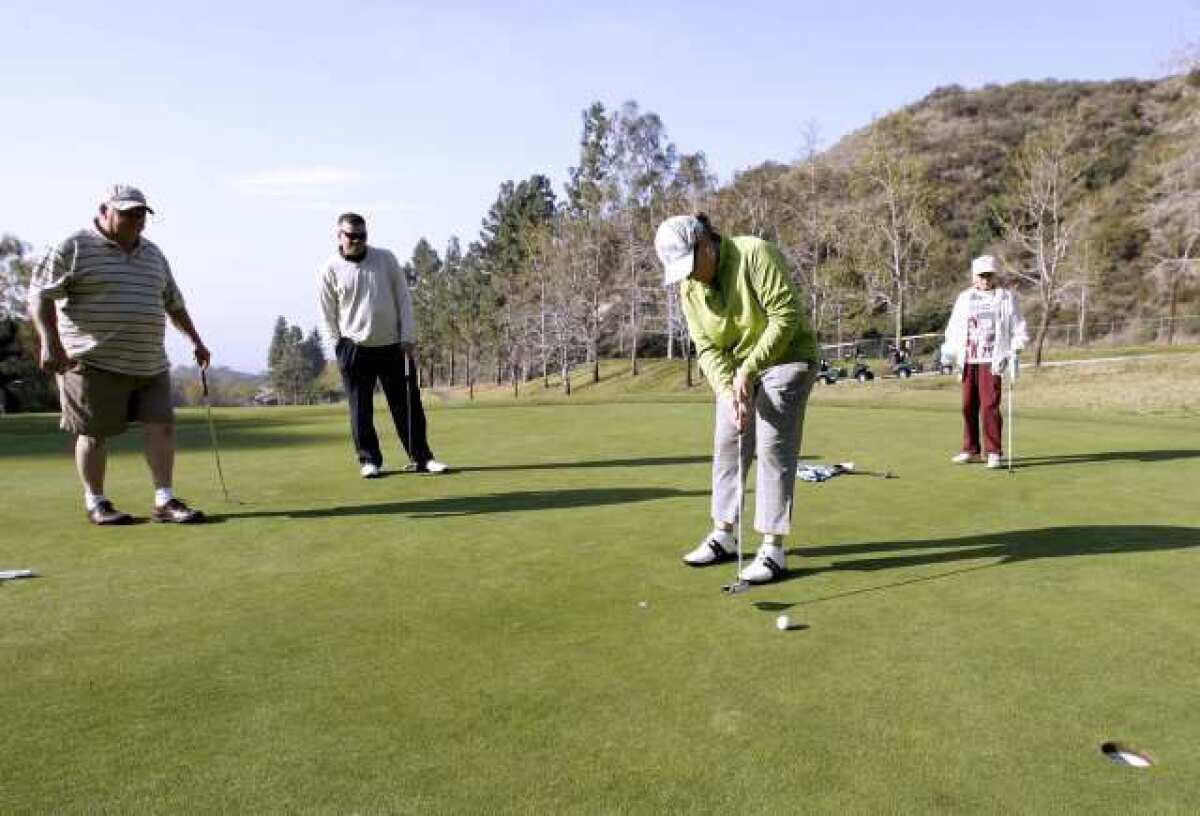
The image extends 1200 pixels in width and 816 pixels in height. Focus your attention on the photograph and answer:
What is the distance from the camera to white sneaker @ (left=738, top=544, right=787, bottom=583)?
4.18 meters

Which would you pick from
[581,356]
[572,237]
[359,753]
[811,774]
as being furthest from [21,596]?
[581,356]

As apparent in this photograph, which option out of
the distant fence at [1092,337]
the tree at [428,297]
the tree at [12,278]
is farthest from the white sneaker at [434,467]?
the tree at [428,297]

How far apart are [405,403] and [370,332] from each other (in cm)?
73

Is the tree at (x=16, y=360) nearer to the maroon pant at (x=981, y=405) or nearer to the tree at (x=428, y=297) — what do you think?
the tree at (x=428, y=297)

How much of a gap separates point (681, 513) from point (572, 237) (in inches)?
2383

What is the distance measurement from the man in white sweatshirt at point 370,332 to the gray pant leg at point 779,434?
3838 mm

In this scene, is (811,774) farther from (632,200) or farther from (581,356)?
(581,356)

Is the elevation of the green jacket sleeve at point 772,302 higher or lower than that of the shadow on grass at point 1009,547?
higher

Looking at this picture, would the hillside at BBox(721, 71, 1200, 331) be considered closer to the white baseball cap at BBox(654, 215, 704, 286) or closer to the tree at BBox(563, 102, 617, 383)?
the tree at BBox(563, 102, 617, 383)

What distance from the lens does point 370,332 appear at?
25.8 feet

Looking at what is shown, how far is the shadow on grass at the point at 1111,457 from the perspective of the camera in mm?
7824

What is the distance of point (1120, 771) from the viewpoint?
91.4 inches

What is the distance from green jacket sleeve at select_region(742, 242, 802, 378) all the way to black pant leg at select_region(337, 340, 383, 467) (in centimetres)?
419

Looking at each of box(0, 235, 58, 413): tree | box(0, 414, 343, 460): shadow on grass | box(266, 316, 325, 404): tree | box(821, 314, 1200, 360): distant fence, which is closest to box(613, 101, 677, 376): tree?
box(821, 314, 1200, 360): distant fence
